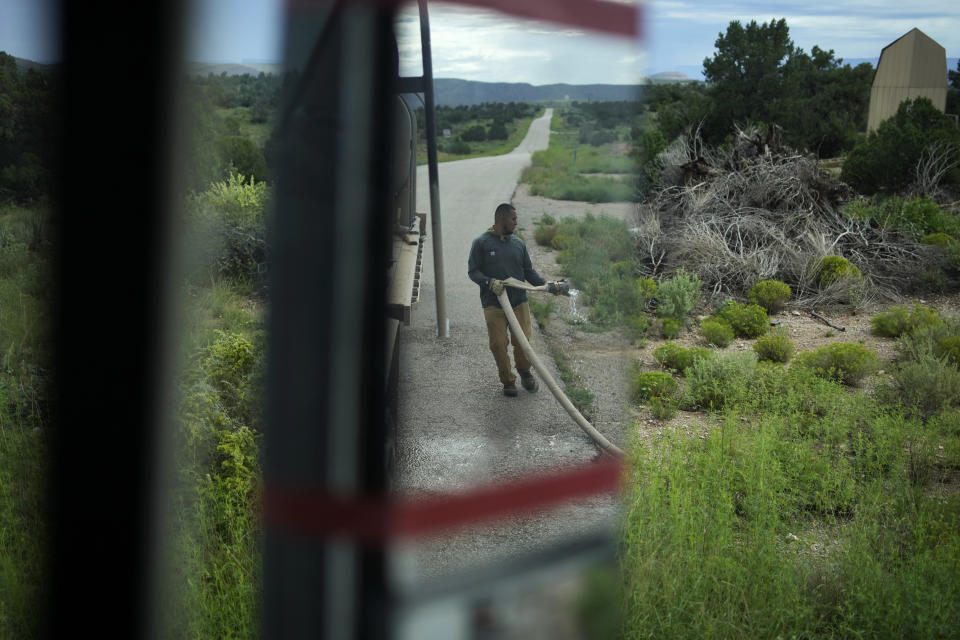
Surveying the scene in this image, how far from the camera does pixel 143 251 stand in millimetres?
783

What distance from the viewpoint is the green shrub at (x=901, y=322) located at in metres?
8.02

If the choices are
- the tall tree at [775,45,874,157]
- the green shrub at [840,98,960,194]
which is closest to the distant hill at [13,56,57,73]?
the green shrub at [840,98,960,194]

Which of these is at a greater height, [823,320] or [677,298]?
[677,298]

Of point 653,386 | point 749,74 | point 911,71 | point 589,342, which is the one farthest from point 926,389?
point 911,71

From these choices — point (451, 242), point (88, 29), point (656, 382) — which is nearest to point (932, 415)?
point (656, 382)

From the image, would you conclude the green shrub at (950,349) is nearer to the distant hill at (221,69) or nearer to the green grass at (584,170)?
the green grass at (584,170)

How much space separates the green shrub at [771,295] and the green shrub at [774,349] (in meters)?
1.70

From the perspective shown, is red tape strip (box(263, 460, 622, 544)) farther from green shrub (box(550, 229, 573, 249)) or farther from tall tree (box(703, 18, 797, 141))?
tall tree (box(703, 18, 797, 141))

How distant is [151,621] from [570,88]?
748mm

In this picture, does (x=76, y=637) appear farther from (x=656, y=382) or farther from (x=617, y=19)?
(x=656, y=382)

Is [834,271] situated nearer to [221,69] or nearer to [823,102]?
[221,69]

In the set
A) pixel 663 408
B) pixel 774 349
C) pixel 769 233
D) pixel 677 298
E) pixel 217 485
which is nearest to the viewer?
pixel 217 485

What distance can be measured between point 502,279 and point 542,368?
0.10 meters

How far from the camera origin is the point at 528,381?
800 mm
